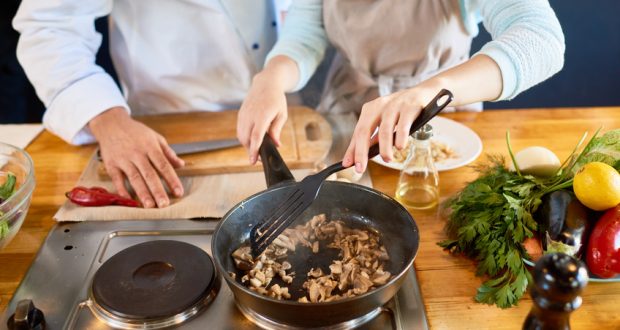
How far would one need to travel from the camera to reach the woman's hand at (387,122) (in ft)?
2.70

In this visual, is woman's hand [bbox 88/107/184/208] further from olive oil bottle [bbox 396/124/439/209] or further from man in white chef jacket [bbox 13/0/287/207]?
olive oil bottle [bbox 396/124/439/209]

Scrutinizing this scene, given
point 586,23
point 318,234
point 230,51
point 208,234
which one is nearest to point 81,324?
point 208,234

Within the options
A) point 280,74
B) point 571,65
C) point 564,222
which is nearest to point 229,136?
point 280,74

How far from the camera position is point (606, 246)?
79cm

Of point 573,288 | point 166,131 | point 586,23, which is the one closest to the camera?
point 573,288

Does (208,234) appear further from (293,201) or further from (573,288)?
(573,288)

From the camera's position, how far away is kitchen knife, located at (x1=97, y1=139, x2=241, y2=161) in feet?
4.04

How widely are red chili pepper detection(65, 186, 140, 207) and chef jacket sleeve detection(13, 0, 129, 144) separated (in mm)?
209

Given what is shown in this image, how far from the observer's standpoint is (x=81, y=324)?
81cm

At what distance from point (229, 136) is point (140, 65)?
1.04ft

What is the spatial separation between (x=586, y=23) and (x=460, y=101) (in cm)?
142

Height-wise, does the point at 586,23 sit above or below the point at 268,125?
below

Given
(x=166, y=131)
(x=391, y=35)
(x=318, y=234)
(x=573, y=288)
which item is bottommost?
(x=166, y=131)

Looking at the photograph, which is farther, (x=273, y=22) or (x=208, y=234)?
(x=273, y=22)
